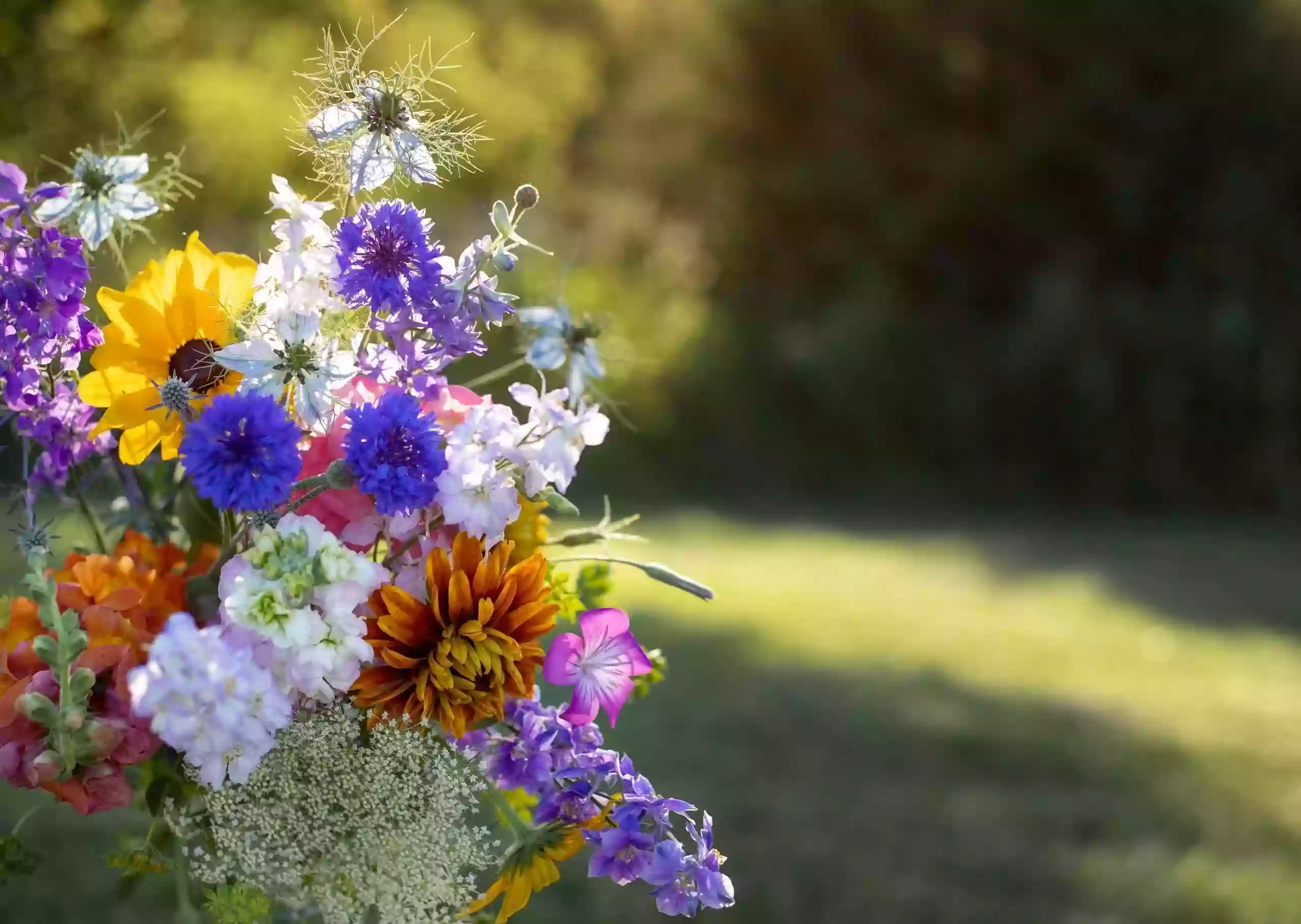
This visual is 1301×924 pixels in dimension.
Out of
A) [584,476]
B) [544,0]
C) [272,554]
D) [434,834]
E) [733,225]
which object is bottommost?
[584,476]

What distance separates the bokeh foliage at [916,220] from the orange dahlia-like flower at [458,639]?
6.43 meters

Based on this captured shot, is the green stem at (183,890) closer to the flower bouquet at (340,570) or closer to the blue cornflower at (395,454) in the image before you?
the flower bouquet at (340,570)

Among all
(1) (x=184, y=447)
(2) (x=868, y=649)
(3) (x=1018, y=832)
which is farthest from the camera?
(2) (x=868, y=649)

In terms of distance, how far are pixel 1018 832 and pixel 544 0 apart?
10.8m

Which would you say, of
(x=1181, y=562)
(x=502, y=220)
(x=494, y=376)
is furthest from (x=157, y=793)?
(x=1181, y=562)

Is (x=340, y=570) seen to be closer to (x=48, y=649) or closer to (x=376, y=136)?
(x=48, y=649)

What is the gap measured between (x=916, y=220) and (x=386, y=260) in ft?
32.1

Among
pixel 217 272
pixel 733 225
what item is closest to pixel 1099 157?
pixel 733 225

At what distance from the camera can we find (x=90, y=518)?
4.15ft

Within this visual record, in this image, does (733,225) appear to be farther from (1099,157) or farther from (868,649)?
(868,649)

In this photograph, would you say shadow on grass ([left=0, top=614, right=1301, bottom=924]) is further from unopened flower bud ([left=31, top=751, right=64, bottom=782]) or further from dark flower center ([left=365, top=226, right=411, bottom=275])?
dark flower center ([left=365, top=226, right=411, bottom=275])

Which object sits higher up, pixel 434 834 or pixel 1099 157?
pixel 434 834

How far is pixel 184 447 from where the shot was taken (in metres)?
0.93

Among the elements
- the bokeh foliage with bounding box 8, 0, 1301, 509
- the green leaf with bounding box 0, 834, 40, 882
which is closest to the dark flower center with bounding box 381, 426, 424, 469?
the green leaf with bounding box 0, 834, 40, 882
